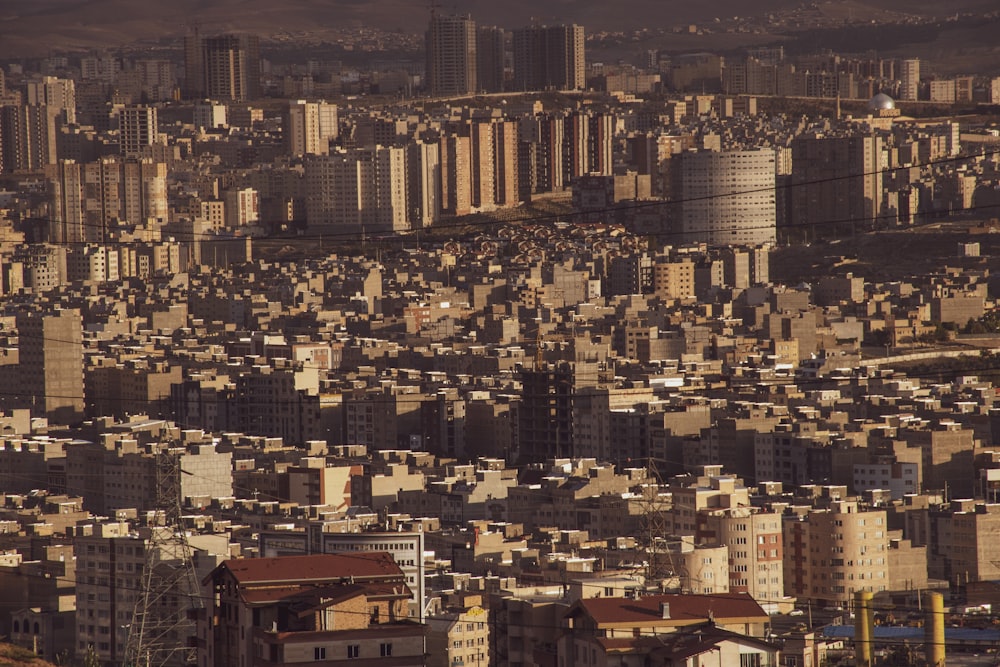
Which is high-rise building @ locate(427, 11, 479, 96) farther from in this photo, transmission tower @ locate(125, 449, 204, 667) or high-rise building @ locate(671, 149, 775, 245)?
transmission tower @ locate(125, 449, 204, 667)

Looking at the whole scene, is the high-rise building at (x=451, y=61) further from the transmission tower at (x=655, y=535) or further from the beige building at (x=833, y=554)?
the beige building at (x=833, y=554)

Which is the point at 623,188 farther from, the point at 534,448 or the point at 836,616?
the point at 836,616

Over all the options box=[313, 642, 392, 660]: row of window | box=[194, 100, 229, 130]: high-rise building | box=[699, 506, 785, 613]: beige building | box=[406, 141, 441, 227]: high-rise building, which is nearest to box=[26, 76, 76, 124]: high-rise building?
box=[194, 100, 229, 130]: high-rise building

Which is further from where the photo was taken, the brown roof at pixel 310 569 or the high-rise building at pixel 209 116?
the high-rise building at pixel 209 116

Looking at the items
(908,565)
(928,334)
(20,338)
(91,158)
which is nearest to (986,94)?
(91,158)

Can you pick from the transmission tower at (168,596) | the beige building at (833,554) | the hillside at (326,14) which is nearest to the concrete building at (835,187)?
the beige building at (833,554)

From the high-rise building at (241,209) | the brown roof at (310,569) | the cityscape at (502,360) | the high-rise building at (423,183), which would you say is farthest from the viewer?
the high-rise building at (241,209)
